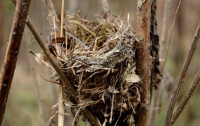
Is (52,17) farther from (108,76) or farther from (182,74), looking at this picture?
(182,74)

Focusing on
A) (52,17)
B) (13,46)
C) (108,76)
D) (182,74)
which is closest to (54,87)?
(52,17)

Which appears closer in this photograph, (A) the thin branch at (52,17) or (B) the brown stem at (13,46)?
(B) the brown stem at (13,46)

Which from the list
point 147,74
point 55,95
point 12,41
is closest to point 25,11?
point 12,41

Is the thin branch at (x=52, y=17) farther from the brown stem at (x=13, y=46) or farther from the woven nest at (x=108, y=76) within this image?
the brown stem at (x=13, y=46)

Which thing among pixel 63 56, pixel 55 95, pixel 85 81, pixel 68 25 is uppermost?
pixel 68 25

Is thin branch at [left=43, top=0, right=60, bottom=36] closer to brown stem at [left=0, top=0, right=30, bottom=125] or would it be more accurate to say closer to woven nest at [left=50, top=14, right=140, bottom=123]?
woven nest at [left=50, top=14, right=140, bottom=123]

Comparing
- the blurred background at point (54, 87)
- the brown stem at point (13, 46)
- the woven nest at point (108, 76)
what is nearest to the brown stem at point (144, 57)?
the woven nest at point (108, 76)

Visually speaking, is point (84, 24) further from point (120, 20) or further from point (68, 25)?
point (120, 20)
